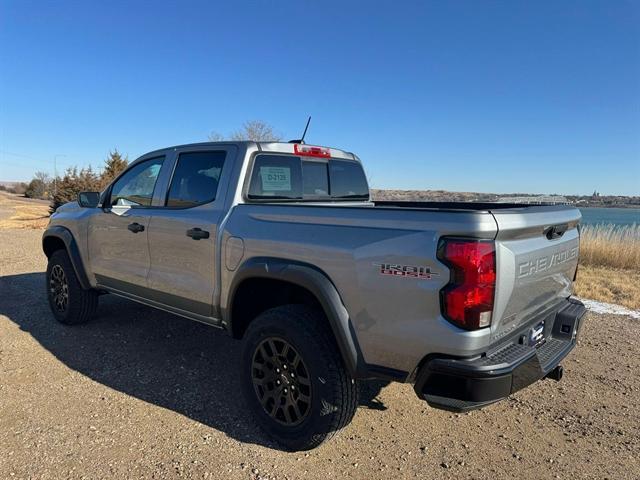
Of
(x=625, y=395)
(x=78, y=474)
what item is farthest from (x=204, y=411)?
(x=625, y=395)

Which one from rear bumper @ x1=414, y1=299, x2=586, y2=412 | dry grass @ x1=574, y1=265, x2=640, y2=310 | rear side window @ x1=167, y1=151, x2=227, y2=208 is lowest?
dry grass @ x1=574, y1=265, x2=640, y2=310

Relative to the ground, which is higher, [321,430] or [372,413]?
[321,430]

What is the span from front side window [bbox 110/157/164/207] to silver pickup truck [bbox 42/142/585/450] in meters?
0.02

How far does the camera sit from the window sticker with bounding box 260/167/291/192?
3.76 metres

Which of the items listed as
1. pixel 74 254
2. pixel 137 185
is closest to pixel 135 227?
pixel 137 185

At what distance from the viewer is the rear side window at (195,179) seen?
375 centimetres

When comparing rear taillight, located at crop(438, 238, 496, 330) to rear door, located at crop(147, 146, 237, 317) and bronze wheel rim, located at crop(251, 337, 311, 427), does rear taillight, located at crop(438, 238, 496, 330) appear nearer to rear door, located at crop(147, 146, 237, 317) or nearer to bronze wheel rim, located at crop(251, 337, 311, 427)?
bronze wheel rim, located at crop(251, 337, 311, 427)

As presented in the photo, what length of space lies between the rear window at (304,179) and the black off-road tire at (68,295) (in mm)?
2747

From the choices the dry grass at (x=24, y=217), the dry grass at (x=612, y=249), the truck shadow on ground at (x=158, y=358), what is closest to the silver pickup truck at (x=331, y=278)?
the truck shadow on ground at (x=158, y=358)

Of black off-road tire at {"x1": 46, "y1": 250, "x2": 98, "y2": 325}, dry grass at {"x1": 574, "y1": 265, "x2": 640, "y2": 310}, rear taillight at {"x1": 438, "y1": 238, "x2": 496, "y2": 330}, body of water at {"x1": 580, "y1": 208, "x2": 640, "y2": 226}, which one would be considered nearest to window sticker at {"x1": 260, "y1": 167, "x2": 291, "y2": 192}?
rear taillight at {"x1": 438, "y1": 238, "x2": 496, "y2": 330}

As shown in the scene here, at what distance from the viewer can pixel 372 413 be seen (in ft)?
11.5

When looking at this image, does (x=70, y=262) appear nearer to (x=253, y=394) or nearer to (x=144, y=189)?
(x=144, y=189)

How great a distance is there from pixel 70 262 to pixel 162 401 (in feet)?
8.30

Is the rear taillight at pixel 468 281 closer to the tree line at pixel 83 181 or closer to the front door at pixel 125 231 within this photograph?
the front door at pixel 125 231
